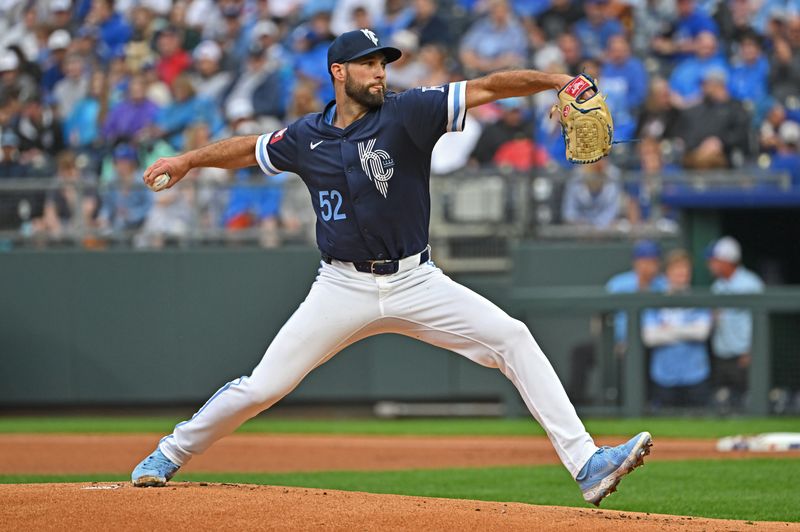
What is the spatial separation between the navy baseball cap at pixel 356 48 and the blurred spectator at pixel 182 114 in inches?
363

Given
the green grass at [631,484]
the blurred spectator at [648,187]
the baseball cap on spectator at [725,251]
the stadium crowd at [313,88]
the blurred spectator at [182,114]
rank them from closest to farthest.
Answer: the green grass at [631,484]
the baseball cap on spectator at [725,251]
the blurred spectator at [648,187]
the stadium crowd at [313,88]
the blurred spectator at [182,114]

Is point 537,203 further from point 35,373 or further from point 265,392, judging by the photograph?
point 265,392

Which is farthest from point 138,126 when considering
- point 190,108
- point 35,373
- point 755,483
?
point 755,483

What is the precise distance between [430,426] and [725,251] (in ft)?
10.7

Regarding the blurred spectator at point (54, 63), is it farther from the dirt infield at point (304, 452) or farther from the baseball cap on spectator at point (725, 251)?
the baseball cap on spectator at point (725, 251)

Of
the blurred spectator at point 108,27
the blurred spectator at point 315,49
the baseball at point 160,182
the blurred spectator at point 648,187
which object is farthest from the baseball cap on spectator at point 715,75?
the baseball at point 160,182

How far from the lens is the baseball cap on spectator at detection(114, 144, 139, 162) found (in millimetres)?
14002

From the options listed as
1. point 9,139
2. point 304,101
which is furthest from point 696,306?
point 9,139

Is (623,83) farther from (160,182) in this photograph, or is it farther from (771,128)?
(160,182)

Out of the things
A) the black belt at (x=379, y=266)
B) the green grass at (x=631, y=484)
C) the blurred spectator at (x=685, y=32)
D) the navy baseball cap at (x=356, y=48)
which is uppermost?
the blurred spectator at (x=685, y=32)

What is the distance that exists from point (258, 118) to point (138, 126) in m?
1.48

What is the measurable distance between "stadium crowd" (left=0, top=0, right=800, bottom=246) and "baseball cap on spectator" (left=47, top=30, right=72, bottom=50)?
3 centimetres

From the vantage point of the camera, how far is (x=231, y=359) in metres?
13.9

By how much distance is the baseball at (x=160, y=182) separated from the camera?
6.03 m
